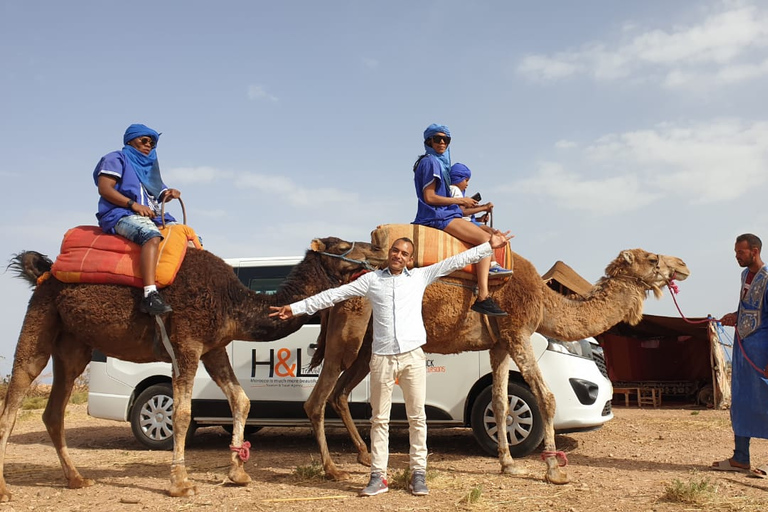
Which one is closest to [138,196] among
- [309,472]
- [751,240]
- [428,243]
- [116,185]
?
[116,185]

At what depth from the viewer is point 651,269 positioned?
25.0ft

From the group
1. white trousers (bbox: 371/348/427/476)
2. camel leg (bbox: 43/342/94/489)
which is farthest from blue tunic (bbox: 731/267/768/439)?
camel leg (bbox: 43/342/94/489)

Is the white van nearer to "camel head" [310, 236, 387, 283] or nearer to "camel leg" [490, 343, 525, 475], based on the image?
"camel leg" [490, 343, 525, 475]

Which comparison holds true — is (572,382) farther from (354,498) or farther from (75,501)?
(75,501)

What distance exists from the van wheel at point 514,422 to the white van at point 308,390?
0.01 metres

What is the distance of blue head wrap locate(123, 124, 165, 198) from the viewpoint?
672 centimetres

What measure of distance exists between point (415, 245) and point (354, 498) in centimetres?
255

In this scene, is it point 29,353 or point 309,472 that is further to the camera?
point 309,472

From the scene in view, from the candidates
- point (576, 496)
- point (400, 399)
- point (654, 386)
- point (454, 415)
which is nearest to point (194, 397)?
point (400, 399)

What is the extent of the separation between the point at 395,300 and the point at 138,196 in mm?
2789

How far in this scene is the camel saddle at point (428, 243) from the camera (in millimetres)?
6953

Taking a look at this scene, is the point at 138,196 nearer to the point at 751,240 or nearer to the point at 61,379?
the point at 61,379

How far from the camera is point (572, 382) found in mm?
8219

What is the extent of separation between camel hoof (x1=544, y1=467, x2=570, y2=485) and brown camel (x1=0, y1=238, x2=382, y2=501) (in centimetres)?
264
